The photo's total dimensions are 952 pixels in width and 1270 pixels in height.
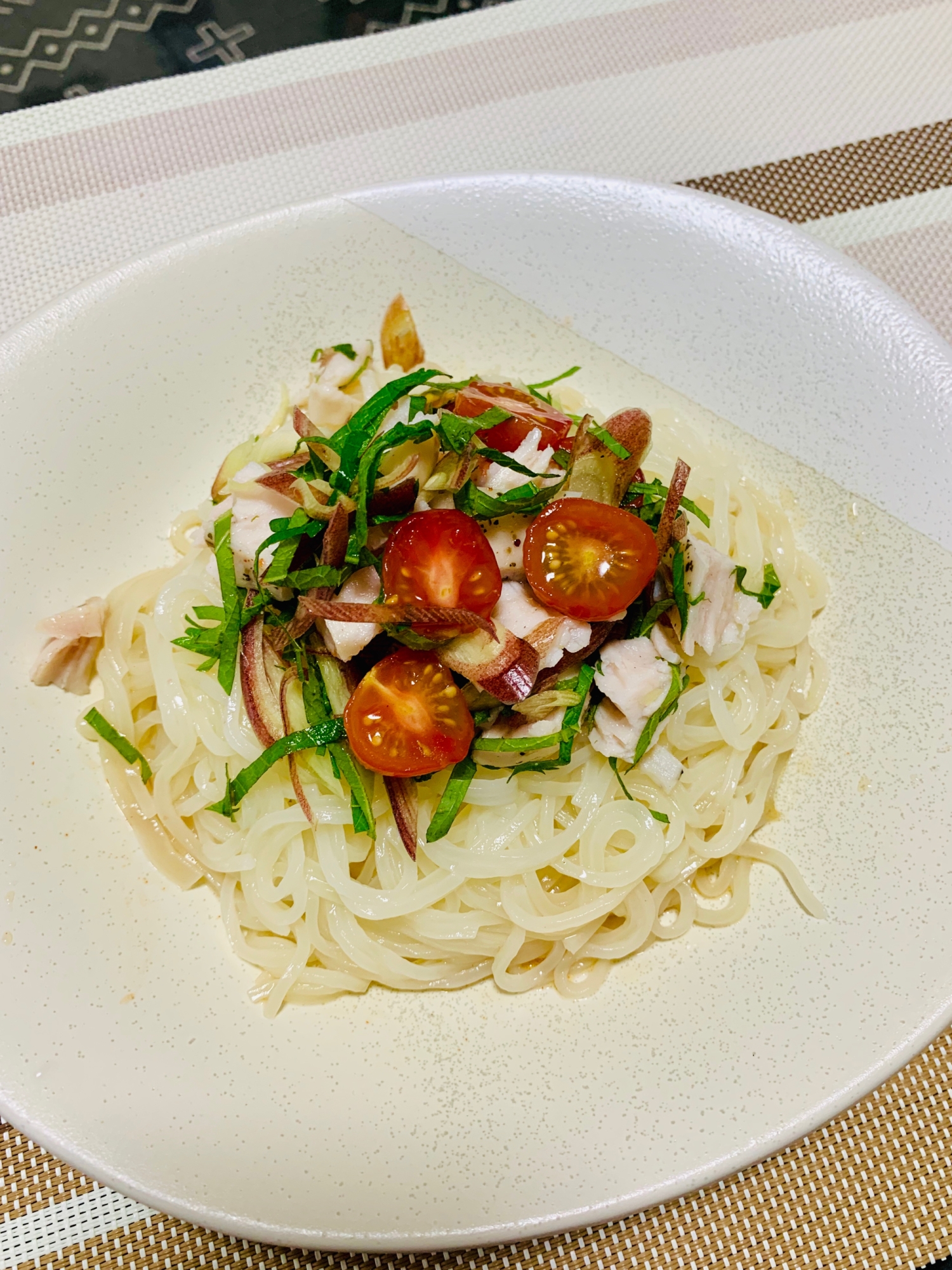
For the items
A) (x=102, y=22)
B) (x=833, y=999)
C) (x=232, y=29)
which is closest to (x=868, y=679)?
(x=833, y=999)

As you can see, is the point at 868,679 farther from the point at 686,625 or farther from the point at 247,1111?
the point at 247,1111

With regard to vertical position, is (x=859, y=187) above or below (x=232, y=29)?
below

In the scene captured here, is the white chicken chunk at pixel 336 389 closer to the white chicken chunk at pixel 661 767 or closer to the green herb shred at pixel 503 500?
the green herb shred at pixel 503 500

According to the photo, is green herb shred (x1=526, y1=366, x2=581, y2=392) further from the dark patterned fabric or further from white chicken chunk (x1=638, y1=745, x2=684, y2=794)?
the dark patterned fabric

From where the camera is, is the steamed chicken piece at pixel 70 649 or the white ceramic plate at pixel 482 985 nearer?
the white ceramic plate at pixel 482 985

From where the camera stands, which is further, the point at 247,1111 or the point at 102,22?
the point at 102,22

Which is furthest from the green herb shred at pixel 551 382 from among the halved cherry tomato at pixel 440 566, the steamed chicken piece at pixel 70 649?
the steamed chicken piece at pixel 70 649

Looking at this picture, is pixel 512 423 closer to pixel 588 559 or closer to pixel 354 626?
pixel 588 559
